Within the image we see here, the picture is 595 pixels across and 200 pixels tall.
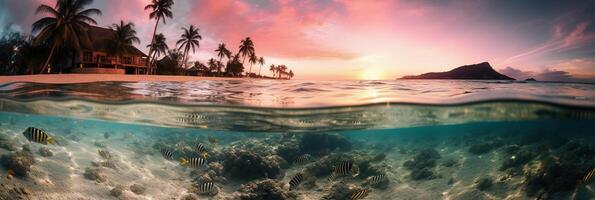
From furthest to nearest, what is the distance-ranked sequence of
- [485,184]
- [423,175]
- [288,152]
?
1. [288,152]
2. [423,175]
3. [485,184]

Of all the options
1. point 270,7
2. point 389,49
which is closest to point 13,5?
point 270,7

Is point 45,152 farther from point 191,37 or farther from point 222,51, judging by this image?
point 222,51

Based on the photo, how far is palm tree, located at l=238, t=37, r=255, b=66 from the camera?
1012cm

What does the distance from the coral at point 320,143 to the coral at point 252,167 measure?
3.37 metres

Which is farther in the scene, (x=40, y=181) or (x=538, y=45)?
(x=40, y=181)

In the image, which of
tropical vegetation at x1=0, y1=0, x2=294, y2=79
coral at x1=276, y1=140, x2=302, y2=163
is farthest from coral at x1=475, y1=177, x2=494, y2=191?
tropical vegetation at x1=0, y1=0, x2=294, y2=79

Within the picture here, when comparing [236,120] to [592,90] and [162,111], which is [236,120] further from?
[592,90]

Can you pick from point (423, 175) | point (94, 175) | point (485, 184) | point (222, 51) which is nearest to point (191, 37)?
point (222, 51)

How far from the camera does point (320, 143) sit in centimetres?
1855

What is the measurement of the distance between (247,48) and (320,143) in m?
9.57

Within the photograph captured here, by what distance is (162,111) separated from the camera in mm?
15039

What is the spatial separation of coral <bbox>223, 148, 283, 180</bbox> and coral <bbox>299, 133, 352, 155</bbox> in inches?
133

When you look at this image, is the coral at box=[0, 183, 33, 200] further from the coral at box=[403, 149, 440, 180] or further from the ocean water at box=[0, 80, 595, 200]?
the coral at box=[403, 149, 440, 180]

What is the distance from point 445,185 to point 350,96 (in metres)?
5.89
